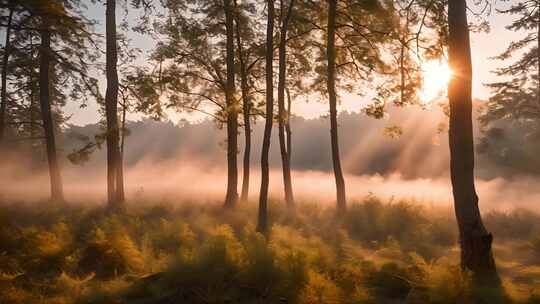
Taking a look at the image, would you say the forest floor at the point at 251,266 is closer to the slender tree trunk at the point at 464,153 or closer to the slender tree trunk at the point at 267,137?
the slender tree trunk at the point at 267,137

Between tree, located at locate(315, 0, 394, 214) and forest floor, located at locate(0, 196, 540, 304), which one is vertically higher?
tree, located at locate(315, 0, 394, 214)

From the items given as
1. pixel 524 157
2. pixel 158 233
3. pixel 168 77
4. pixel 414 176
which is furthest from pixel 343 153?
pixel 158 233

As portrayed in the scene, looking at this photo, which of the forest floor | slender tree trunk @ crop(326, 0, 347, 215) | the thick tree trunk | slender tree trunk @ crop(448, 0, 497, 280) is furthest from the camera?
the thick tree trunk

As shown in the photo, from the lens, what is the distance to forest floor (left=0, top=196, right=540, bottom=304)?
683cm

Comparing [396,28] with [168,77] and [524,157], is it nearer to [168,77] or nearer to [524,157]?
[168,77]

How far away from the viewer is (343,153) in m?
80.6

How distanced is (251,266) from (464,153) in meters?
4.76

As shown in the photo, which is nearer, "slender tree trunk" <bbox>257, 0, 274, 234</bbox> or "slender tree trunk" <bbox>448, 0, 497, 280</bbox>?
"slender tree trunk" <bbox>448, 0, 497, 280</bbox>

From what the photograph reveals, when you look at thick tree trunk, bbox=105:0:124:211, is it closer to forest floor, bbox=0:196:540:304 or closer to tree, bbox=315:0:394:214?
forest floor, bbox=0:196:540:304

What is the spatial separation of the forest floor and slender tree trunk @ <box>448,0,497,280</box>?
25.7 inches

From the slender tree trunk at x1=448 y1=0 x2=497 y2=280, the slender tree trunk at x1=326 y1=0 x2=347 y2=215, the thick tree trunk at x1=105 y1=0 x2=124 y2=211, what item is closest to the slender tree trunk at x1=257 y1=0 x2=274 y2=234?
the slender tree trunk at x1=326 y1=0 x2=347 y2=215

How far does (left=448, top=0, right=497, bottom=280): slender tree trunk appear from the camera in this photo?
8164 mm

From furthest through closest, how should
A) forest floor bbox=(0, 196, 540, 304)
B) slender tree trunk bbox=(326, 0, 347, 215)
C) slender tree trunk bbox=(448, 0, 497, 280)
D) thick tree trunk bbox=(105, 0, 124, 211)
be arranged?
1. thick tree trunk bbox=(105, 0, 124, 211)
2. slender tree trunk bbox=(326, 0, 347, 215)
3. slender tree trunk bbox=(448, 0, 497, 280)
4. forest floor bbox=(0, 196, 540, 304)

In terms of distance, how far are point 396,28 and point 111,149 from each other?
1138cm
